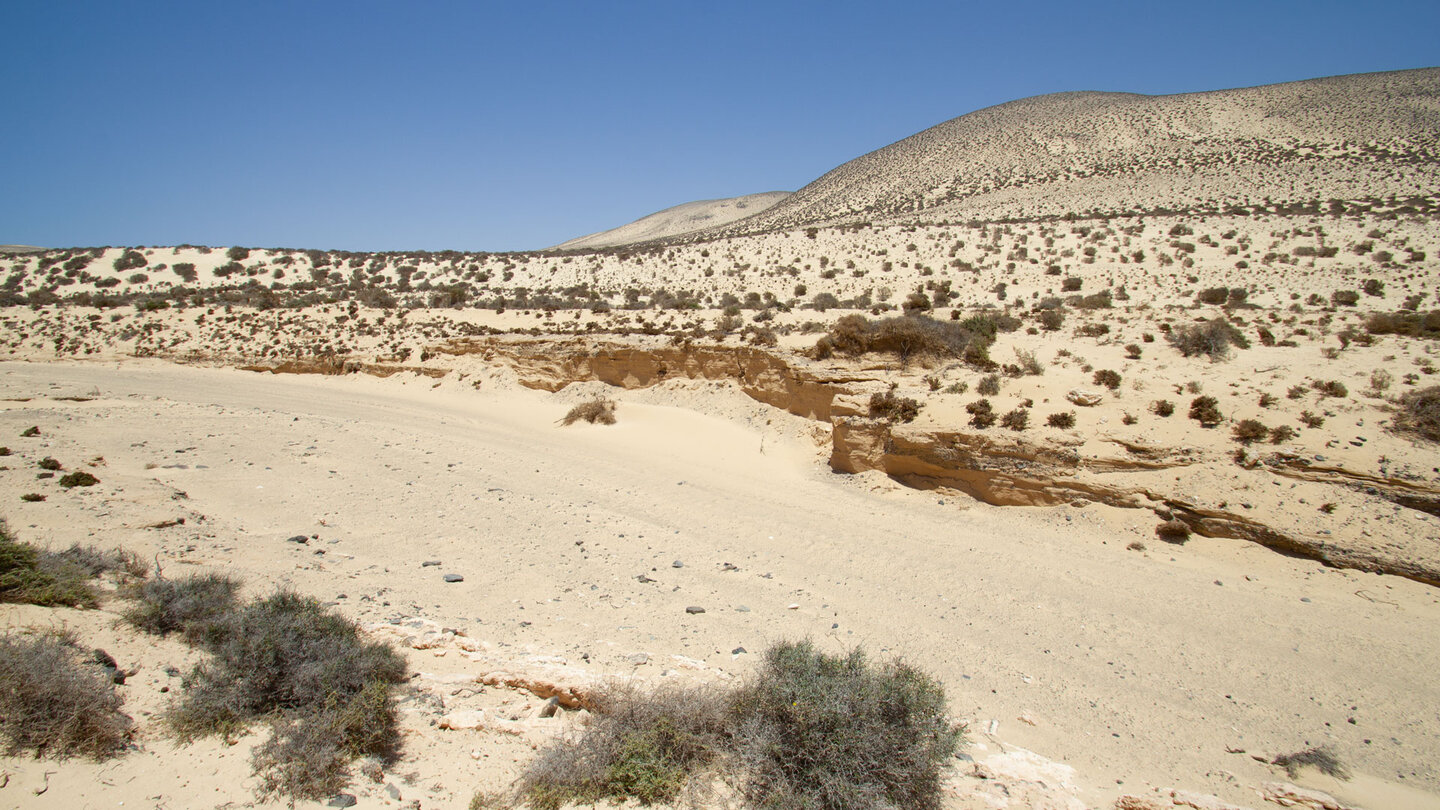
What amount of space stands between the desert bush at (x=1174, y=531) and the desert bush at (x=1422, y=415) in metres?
3.17

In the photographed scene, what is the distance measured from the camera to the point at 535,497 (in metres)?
11.4

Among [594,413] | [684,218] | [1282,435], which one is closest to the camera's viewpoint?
[1282,435]

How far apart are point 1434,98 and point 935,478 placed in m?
64.1

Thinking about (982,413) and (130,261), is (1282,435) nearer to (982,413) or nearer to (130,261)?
(982,413)

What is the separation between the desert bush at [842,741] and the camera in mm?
4059

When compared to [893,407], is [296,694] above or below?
below

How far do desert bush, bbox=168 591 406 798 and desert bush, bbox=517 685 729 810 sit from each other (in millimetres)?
1191

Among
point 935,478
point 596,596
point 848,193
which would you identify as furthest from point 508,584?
point 848,193

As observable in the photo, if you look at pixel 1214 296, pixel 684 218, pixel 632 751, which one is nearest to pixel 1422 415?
pixel 1214 296

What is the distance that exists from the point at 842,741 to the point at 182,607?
18.2 ft

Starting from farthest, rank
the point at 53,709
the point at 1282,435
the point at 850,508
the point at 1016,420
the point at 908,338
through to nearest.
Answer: the point at 908,338 < the point at 850,508 < the point at 1016,420 < the point at 1282,435 < the point at 53,709

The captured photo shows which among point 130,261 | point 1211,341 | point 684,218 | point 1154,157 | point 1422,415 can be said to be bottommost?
point 1422,415

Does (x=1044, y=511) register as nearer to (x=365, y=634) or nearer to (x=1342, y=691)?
(x=1342, y=691)

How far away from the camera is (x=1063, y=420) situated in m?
10.3
